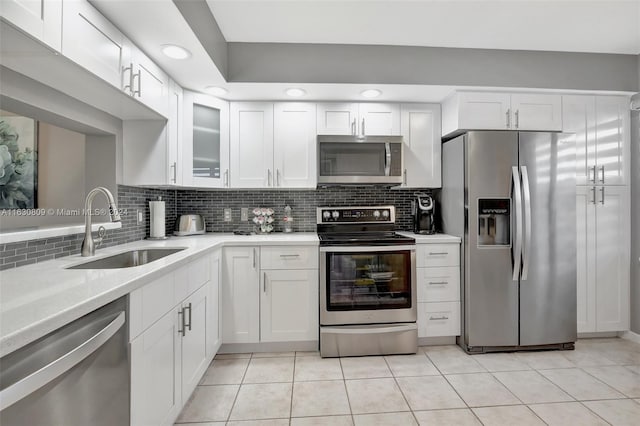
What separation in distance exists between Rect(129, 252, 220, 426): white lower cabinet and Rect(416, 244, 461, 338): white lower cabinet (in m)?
1.67

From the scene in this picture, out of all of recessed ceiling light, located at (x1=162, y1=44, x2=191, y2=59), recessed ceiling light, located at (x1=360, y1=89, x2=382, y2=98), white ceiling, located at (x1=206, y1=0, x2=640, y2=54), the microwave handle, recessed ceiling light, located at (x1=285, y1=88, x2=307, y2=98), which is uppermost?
white ceiling, located at (x1=206, y1=0, x2=640, y2=54)

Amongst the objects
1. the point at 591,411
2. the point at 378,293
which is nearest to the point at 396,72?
the point at 378,293

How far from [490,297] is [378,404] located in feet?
4.19

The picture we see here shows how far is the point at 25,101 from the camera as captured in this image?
57.9 inches

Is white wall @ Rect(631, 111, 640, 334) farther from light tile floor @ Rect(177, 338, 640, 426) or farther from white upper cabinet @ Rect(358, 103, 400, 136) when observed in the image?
white upper cabinet @ Rect(358, 103, 400, 136)

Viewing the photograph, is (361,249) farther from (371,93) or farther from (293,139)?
(371,93)

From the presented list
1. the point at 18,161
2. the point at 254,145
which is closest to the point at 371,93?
the point at 254,145

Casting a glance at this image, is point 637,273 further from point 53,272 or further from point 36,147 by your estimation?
point 36,147

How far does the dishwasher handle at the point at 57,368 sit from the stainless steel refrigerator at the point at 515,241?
239 cm

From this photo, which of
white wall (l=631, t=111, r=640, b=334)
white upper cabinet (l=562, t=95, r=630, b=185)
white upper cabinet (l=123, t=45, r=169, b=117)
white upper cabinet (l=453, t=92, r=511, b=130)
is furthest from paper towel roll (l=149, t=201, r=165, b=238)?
white wall (l=631, t=111, r=640, b=334)

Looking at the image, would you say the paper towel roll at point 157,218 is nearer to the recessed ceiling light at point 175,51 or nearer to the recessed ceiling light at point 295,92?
the recessed ceiling light at point 175,51

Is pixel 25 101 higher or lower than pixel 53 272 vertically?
higher

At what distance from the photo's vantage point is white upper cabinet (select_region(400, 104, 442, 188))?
289 centimetres

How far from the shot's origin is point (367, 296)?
2.52 m
